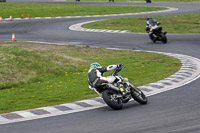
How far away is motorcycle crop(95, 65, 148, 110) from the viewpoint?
43.5 feet

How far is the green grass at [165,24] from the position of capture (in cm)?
3872

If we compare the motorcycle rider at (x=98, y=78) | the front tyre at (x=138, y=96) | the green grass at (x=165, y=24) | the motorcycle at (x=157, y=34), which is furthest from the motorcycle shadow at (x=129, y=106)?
the green grass at (x=165, y=24)

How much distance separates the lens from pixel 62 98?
1536 cm

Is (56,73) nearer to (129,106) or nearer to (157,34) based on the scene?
(129,106)

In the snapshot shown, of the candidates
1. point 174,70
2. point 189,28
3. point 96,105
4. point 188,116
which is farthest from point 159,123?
point 189,28

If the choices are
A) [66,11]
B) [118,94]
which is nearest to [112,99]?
[118,94]

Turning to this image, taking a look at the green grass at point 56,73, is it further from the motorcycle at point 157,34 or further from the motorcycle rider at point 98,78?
the motorcycle at point 157,34

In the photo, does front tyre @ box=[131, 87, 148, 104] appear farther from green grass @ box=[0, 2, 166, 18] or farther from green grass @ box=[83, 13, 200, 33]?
green grass @ box=[0, 2, 166, 18]

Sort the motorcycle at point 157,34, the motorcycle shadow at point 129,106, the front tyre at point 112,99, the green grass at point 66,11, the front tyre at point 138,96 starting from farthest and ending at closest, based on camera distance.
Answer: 1. the green grass at point 66,11
2. the motorcycle at point 157,34
3. the front tyre at point 138,96
4. the motorcycle shadow at point 129,106
5. the front tyre at point 112,99

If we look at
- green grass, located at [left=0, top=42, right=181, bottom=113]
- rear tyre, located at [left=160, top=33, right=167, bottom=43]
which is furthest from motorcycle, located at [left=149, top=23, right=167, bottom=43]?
green grass, located at [left=0, top=42, right=181, bottom=113]

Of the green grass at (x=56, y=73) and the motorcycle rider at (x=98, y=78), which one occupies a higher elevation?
the motorcycle rider at (x=98, y=78)

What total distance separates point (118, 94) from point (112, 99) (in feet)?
0.94

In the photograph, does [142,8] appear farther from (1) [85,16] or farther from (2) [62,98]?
(2) [62,98]

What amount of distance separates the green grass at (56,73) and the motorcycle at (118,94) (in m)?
1.94
